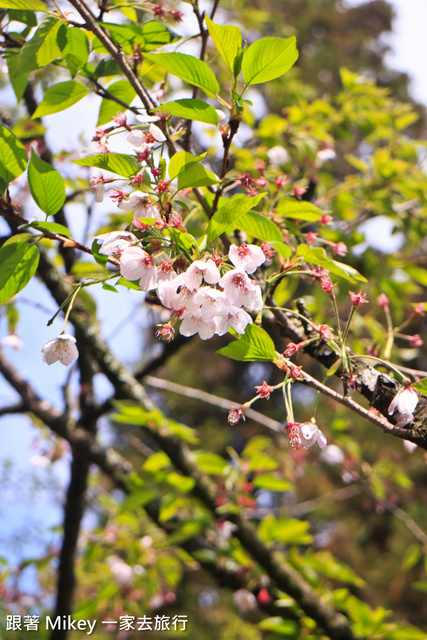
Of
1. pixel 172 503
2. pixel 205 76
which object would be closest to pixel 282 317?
pixel 205 76

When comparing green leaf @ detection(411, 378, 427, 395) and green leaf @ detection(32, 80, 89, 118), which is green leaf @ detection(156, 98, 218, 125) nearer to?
green leaf @ detection(32, 80, 89, 118)

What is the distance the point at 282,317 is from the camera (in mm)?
768

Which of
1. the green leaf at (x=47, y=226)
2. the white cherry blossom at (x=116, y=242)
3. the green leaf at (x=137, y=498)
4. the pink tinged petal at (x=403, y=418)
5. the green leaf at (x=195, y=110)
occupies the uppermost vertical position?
the green leaf at (x=195, y=110)

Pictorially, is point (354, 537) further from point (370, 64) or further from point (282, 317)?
point (370, 64)

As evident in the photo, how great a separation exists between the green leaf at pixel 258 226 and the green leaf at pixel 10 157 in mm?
298

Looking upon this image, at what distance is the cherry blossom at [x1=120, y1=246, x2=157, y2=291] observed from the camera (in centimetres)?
58

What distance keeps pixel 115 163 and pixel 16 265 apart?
7.1 inches

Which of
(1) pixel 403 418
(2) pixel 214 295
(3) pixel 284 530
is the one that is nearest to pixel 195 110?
(2) pixel 214 295

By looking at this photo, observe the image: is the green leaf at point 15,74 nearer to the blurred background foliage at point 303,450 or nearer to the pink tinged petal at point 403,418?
the blurred background foliage at point 303,450

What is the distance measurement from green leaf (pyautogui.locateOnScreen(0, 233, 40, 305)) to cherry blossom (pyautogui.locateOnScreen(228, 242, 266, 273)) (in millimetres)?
254

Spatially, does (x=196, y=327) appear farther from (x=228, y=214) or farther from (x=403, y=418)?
(x=403, y=418)

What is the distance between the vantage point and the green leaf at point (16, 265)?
0.60 metres

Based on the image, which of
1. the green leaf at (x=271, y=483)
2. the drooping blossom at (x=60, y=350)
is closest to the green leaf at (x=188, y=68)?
the drooping blossom at (x=60, y=350)

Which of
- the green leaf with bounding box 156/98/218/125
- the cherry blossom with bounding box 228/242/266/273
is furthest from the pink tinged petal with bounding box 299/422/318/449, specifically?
the green leaf with bounding box 156/98/218/125
